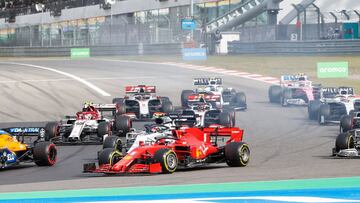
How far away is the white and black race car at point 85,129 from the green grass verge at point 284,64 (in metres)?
Answer: 20.6

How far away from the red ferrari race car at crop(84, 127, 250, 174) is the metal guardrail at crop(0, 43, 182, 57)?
42393 mm

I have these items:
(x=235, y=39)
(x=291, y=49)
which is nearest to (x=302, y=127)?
(x=291, y=49)

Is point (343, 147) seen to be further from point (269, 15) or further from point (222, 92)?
point (269, 15)

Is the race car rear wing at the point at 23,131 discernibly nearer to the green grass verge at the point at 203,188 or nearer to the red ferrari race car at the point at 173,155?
the red ferrari race car at the point at 173,155

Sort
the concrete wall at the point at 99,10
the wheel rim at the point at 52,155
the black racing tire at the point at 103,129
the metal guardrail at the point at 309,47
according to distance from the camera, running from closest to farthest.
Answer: the wheel rim at the point at 52,155
the black racing tire at the point at 103,129
the metal guardrail at the point at 309,47
the concrete wall at the point at 99,10

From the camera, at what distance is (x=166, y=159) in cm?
1658

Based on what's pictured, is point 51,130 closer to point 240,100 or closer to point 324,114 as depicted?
point 324,114

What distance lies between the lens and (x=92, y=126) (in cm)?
2362

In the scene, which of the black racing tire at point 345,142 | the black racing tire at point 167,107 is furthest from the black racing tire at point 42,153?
the black racing tire at point 167,107

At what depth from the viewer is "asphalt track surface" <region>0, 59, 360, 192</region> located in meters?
15.8

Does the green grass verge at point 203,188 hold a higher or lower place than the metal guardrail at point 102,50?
lower

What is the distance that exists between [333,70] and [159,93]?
25.4ft

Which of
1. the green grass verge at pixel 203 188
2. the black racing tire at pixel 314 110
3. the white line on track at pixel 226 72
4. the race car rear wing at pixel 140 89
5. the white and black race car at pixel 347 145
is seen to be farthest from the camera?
the white line on track at pixel 226 72

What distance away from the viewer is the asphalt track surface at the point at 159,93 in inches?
623
